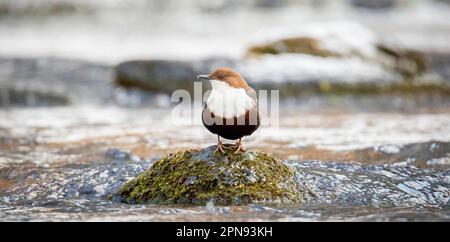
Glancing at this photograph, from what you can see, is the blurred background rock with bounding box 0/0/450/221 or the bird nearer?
the bird

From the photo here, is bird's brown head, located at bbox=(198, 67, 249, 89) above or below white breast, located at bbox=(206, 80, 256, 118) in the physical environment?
above

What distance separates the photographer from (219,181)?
496cm

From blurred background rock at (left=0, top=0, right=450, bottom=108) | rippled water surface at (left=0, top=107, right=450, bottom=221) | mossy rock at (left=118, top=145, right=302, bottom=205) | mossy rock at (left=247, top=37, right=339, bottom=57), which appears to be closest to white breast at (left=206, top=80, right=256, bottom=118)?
mossy rock at (left=118, top=145, right=302, bottom=205)

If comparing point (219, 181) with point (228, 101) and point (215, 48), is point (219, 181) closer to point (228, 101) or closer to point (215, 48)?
point (228, 101)

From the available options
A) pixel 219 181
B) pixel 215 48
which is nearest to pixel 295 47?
pixel 215 48

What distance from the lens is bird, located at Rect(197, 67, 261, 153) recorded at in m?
4.66

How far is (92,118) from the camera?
10.2 meters

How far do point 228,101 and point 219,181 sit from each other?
0.62 metres

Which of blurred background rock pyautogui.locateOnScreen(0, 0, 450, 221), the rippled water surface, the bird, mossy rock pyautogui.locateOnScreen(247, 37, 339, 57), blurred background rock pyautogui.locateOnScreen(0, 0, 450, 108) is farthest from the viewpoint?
mossy rock pyautogui.locateOnScreen(247, 37, 339, 57)

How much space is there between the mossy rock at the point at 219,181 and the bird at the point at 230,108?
32 centimetres

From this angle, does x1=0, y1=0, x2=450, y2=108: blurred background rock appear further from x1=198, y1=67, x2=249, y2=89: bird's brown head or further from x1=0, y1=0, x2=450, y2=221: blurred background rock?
x1=198, y1=67, x2=249, y2=89: bird's brown head

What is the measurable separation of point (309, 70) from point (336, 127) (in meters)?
2.72

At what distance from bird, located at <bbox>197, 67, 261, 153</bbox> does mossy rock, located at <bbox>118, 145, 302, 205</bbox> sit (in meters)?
0.32
